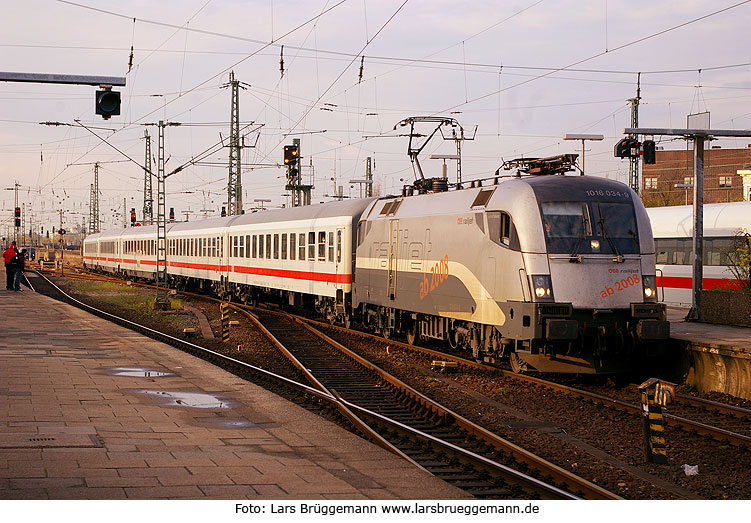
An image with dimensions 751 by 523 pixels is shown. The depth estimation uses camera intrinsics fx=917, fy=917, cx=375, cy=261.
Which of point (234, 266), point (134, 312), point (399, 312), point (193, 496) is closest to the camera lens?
point (193, 496)

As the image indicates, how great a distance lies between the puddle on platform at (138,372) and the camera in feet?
50.2

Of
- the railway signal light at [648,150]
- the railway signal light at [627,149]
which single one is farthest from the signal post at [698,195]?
the railway signal light at [648,150]

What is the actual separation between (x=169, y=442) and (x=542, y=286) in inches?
275

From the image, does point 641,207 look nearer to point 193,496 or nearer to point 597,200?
point 597,200

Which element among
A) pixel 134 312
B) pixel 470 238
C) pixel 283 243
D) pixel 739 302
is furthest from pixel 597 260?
pixel 134 312

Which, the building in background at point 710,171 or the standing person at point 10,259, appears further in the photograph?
the building in background at point 710,171

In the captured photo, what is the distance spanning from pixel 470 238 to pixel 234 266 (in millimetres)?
21601

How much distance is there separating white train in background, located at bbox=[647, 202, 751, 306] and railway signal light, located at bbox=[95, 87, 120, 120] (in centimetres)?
1395

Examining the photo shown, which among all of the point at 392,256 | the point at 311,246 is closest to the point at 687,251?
the point at 392,256

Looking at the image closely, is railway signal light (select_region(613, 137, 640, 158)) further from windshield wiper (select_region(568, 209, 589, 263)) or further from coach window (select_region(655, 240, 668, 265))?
windshield wiper (select_region(568, 209, 589, 263))

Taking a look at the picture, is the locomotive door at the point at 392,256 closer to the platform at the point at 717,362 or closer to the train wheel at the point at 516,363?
the train wheel at the point at 516,363

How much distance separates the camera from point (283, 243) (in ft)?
99.1

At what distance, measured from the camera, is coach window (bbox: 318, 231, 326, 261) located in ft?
85.4

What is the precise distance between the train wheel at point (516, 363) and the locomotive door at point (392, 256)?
493 cm
